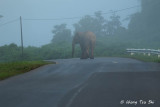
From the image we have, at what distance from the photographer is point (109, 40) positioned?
259 feet

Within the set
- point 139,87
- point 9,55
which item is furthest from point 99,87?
point 9,55

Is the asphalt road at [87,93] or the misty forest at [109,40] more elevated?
the misty forest at [109,40]

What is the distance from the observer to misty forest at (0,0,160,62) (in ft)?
148

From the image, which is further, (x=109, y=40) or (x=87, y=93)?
(x=109, y=40)

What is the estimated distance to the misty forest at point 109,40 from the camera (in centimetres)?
4525

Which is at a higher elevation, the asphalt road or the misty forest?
the misty forest

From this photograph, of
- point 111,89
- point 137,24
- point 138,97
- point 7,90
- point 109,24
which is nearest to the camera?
point 138,97

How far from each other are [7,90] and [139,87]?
5050 mm

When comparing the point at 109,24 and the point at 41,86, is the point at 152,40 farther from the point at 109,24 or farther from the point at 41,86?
the point at 41,86

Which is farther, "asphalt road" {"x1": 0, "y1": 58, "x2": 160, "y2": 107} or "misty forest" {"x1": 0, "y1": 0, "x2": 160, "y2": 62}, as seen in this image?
"misty forest" {"x1": 0, "y1": 0, "x2": 160, "y2": 62}

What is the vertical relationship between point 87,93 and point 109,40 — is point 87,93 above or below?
below

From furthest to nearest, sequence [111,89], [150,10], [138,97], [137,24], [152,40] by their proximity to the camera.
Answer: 1. [137,24]
2. [150,10]
3. [152,40]
4. [111,89]
5. [138,97]

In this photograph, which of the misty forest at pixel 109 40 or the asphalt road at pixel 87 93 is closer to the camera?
the asphalt road at pixel 87 93

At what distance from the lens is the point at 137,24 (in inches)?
3164
